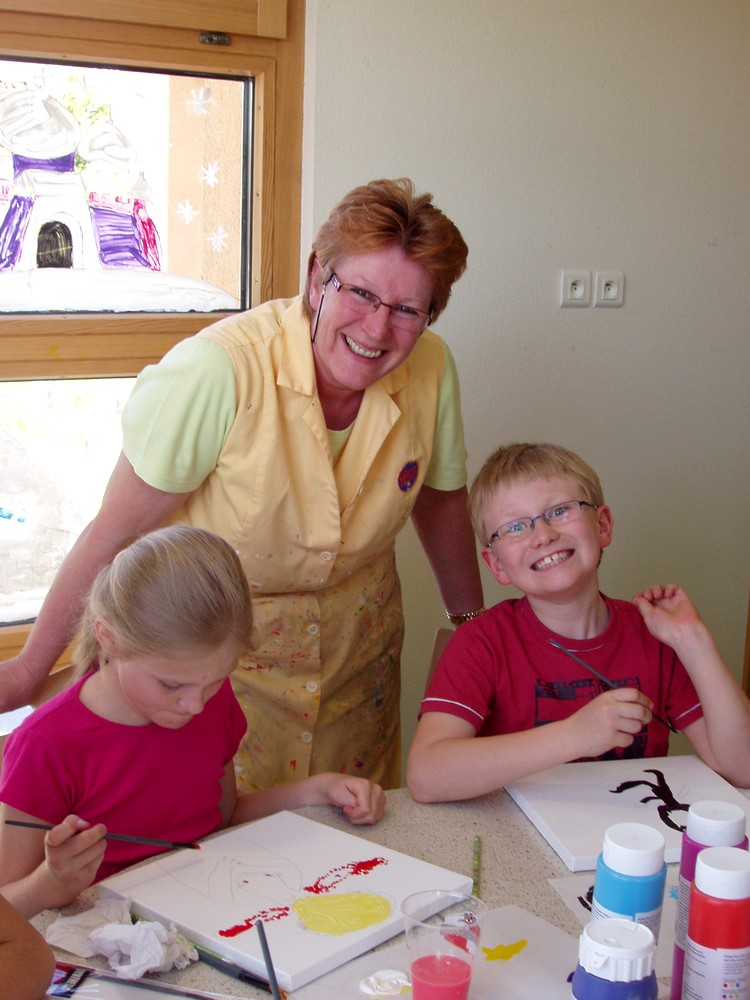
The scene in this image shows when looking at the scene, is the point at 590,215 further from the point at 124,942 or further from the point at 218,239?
the point at 124,942

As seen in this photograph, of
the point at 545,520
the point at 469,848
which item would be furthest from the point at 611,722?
the point at 545,520

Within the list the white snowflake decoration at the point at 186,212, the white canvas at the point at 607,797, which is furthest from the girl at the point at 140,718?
the white snowflake decoration at the point at 186,212

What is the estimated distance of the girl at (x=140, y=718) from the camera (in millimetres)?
1235

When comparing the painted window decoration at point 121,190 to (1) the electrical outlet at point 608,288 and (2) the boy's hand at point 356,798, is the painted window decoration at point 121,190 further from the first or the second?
(2) the boy's hand at point 356,798

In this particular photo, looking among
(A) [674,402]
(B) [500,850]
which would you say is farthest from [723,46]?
(B) [500,850]

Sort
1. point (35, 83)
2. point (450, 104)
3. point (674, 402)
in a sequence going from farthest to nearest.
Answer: point (674, 402), point (450, 104), point (35, 83)

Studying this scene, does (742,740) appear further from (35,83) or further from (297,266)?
(35,83)

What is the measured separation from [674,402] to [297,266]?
1.05 m

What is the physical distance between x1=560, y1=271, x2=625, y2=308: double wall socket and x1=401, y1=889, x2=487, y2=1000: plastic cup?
1.85 meters

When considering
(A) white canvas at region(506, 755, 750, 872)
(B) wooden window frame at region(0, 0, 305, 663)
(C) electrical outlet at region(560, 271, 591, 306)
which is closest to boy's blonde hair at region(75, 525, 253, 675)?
(A) white canvas at region(506, 755, 750, 872)

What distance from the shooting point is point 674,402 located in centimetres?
283

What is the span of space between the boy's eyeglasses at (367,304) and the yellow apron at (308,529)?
10cm

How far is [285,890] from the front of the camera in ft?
3.69

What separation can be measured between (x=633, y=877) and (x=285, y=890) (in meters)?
0.40
